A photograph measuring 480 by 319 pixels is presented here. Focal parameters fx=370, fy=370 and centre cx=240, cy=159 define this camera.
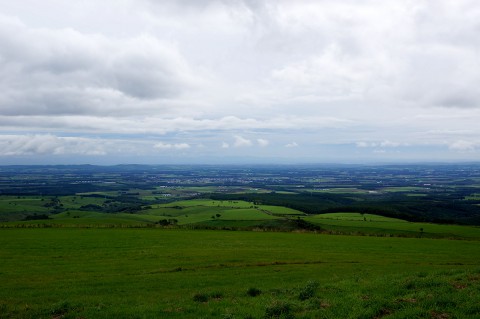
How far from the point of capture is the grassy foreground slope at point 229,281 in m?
12.5

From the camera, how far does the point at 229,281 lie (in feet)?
66.6

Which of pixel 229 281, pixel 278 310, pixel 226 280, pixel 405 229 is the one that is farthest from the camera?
pixel 405 229

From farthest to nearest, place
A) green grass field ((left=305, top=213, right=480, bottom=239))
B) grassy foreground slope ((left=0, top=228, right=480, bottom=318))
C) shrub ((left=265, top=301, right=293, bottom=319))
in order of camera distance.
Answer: green grass field ((left=305, top=213, right=480, bottom=239)) < grassy foreground slope ((left=0, top=228, right=480, bottom=318)) < shrub ((left=265, top=301, right=293, bottom=319))

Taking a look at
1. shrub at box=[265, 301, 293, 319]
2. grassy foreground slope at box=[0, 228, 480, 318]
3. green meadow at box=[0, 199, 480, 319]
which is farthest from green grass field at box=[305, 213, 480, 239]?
shrub at box=[265, 301, 293, 319]

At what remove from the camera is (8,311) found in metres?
13.7

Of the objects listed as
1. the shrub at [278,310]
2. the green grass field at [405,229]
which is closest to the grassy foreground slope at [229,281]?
the shrub at [278,310]

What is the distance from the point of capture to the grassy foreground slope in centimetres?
1248

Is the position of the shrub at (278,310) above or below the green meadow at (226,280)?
above

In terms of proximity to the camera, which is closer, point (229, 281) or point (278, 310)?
point (278, 310)

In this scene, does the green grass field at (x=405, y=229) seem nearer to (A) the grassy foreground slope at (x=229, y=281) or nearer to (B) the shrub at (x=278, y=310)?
(A) the grassy foreground slope at (x=229, y=281)

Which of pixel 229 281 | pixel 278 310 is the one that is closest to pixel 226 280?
pixel 229 281

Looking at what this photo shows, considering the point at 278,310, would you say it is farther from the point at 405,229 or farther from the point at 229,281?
the point at 405,229

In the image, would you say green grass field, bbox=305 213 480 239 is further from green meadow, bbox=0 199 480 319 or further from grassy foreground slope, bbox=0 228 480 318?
green meadow, bbox=0 199 480 319

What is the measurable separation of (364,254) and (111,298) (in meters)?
24.9
